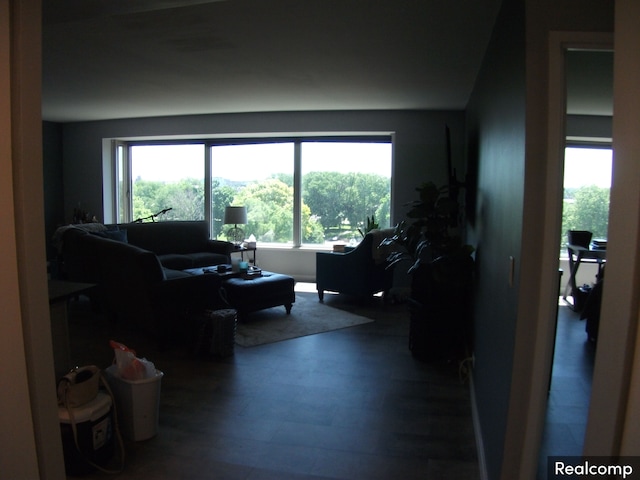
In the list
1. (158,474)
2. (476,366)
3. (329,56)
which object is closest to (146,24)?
(329,56)

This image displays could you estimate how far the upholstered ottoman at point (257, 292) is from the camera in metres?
4.77

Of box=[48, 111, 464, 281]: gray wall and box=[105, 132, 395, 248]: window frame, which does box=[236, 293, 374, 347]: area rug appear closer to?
box=[48, 111, 464, 281]: gray wall

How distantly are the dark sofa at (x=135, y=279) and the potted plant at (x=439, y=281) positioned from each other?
190 centimetres

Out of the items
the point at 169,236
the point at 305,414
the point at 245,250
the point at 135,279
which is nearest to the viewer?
the point at 305,414

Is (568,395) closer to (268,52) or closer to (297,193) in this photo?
(268,52)

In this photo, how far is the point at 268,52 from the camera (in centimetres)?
363

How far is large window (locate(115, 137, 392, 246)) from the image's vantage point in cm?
686

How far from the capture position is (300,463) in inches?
92.5

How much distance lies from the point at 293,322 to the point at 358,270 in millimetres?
1155

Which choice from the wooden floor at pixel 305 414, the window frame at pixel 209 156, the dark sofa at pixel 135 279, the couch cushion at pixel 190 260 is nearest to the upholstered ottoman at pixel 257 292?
the dark sofa at pixel 135 279

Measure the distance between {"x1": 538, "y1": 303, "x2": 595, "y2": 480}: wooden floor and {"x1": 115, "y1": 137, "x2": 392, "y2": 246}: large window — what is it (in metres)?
3.12

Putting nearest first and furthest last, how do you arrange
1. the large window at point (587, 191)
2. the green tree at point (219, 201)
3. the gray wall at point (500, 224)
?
1. the gray wall at point (500, 224)
2. the large window at point (587, 191)
3. the green tree at point (219, 201)

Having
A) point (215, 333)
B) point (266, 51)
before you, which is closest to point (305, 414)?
point (215, 333)

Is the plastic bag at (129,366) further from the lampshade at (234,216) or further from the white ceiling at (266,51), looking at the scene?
the lampshade at (234,216)
